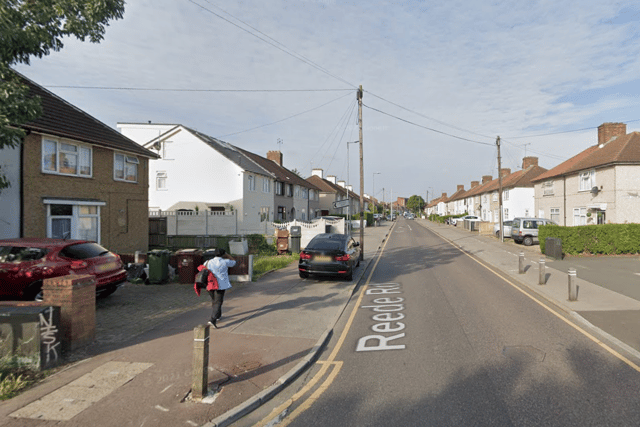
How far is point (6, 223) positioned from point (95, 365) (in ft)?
30.2

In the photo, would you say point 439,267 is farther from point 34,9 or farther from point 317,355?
point 34,9

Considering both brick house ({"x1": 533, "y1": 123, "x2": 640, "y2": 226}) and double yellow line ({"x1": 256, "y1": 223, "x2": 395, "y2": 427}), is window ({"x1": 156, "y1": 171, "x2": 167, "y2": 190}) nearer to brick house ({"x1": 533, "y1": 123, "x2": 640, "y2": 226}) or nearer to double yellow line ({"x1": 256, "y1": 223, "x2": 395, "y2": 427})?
double yellow line ({"x1": 256, "y1": 223, "x2": 395, "y2": 427})

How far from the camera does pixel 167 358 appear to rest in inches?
225

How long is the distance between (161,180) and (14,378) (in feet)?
87.4

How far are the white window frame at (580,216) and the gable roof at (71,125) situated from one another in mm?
27213

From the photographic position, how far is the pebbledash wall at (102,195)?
12422 mm

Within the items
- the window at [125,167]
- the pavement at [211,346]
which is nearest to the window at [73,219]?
the window at [125,167]

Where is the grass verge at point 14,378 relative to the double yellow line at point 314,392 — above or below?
above

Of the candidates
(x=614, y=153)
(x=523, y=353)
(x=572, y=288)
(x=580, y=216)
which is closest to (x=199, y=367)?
(x=523, y=353)

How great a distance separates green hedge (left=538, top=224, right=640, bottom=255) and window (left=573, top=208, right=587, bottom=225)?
273 inches

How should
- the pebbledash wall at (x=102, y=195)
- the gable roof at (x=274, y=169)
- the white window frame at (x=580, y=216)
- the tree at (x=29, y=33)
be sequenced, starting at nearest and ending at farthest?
the tree at (x=29, y=33) → the pebbledash wall at (x=102, y=195) → the white window frame at (x=580, y=216) → the gable roof at (x=274, y=169)

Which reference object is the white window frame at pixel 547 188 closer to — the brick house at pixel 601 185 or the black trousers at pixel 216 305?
the brick house at pixel 601 185

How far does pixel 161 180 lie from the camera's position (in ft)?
97.6

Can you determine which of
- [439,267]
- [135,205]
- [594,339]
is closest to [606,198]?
[439,267]
